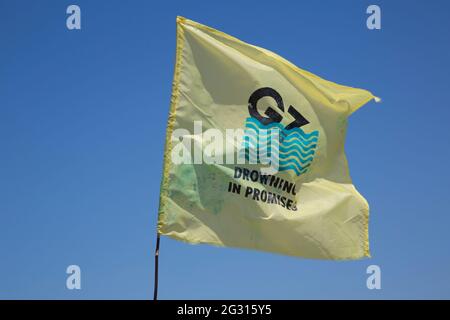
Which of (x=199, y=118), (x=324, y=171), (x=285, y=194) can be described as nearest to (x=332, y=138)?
(x=324, y=171)

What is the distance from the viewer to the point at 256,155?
2228 cm

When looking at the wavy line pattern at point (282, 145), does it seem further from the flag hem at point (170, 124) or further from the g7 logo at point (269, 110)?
the flag hem at point (170, 124)

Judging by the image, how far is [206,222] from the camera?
20.9 metres

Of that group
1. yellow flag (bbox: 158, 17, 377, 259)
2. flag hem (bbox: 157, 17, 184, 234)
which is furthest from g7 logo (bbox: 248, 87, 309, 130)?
flag hem (bbox: 157, 17, 184, 234)

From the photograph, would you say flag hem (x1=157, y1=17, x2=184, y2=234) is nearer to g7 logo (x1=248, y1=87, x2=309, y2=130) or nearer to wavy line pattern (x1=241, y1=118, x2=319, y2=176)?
wavy line pattern (x1=241, y1=118, x2=319, y2=176)

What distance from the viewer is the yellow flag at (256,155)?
68.9 ft

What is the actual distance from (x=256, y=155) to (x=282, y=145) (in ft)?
3.12

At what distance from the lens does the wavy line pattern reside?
22359 mm

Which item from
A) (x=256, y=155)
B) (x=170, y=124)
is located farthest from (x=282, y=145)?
(x=170, y=124)

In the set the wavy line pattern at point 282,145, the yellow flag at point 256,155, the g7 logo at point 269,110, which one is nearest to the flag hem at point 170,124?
the yellow flag at point 256,155

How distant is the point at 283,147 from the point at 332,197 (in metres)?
2.08

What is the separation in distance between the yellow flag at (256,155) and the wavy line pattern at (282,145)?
28mm
